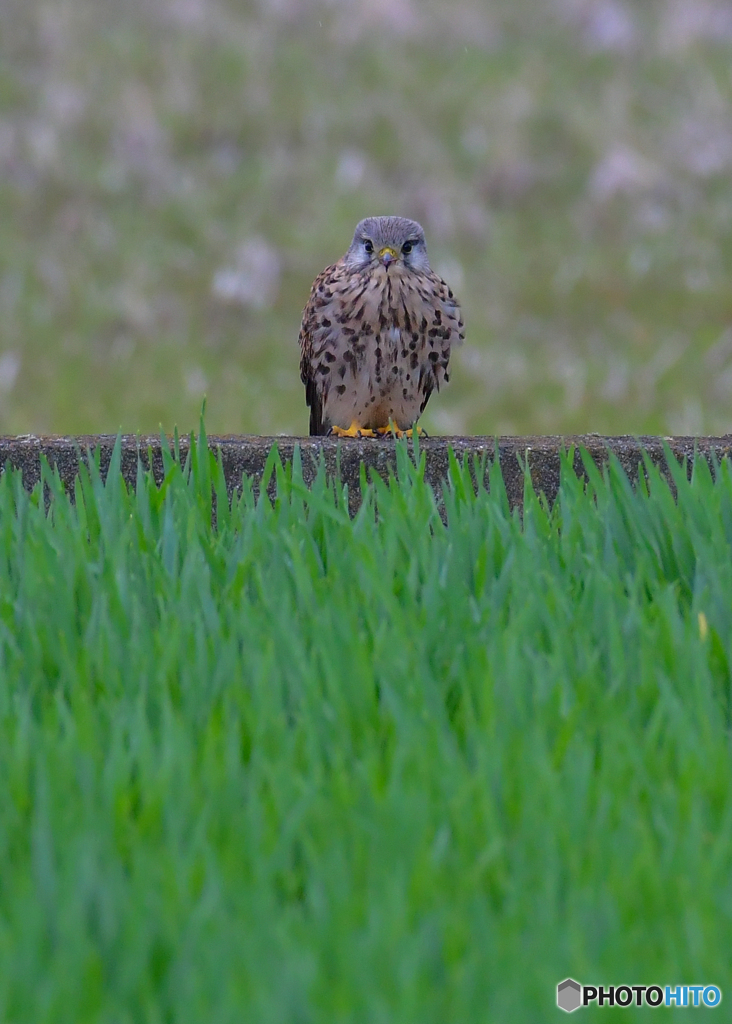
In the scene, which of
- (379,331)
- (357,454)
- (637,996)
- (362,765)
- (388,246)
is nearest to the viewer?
(637,996)

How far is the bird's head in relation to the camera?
4.64 metres

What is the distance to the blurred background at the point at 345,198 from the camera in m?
9.92

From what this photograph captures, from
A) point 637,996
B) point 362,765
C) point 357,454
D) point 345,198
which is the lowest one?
point 637,996

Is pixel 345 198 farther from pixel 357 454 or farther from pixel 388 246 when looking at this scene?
pixel 357 454

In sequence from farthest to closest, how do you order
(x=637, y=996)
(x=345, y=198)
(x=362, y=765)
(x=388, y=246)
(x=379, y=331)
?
(x=345, y=198) → (x=388, y=246) → (x=379, y=331) → (x=362, y=765) → (x=637, y=996)

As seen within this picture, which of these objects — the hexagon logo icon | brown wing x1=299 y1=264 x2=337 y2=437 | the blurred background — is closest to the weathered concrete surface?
brown wing x1=299 y1=264 x2=337 y2=437

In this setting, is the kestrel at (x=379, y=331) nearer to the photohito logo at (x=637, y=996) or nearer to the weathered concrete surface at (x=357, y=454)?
the weathered concrete surface at (x=357, y=454)

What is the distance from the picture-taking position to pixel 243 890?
168cm

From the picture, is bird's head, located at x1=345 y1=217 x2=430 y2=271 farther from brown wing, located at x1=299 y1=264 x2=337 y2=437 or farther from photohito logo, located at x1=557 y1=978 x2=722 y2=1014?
photohito logo, located at x1=557 y1=978 x2=722 y2=1014

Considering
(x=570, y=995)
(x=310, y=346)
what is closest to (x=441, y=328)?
(x=310, y=346)

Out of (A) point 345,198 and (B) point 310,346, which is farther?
(A) point 345,198

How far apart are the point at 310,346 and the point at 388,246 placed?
15.2 inches

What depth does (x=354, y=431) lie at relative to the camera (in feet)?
15.6

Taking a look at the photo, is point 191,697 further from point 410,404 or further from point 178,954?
point 410,404
